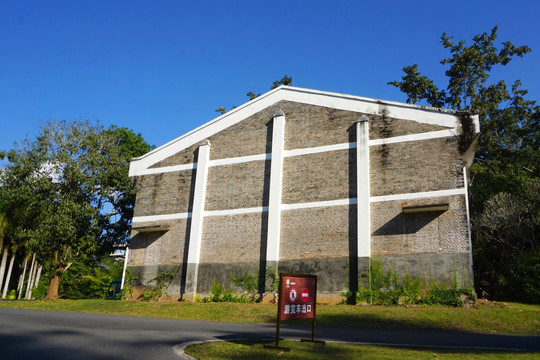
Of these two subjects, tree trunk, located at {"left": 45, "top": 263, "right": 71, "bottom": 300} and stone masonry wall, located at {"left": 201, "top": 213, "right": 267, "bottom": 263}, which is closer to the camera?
stone masonry wall, located at {"left": 201, "top": 213, "right": 267, "bottom": 263}

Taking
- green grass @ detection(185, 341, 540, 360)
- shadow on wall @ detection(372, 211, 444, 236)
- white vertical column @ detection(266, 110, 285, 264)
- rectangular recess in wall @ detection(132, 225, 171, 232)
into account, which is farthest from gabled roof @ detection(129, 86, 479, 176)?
green grass @ detection(185, 341, 540, 360)

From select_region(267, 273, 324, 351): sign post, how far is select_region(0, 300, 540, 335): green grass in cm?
604

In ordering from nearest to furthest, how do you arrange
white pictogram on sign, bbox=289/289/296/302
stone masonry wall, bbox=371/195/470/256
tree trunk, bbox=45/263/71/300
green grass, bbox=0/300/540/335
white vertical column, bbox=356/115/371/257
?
1. white pictogram on sign, bbox=289/289/296/302
2. green grass, bbox=0/300/540/335
3. stone masonry wall, bbox=371/195/470/256
4. white vertical column, bbox=356/115/371/257
5. tree trunk, bbox=45/263/71/300

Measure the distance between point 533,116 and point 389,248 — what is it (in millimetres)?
21891

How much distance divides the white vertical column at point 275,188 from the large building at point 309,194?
5 centimetres

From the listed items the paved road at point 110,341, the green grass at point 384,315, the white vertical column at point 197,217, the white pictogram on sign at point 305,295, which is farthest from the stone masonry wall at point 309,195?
the white pictogram on sign at point 305,295

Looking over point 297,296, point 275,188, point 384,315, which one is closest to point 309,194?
point 275,188

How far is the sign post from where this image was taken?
8.49 m

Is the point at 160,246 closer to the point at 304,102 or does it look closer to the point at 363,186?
the point at 304,102

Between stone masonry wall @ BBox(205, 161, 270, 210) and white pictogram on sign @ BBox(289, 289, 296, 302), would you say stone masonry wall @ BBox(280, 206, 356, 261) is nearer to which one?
stone masonry wall @ BBox(205, 161, 270, 210)

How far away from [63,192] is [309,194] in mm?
14882

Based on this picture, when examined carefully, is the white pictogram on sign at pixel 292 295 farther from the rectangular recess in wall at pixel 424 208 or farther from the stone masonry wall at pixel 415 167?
the stone masonry wall at pixel 415 167

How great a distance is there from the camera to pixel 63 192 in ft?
86.1

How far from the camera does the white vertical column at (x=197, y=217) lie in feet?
73.3
